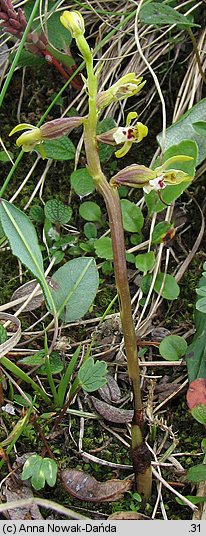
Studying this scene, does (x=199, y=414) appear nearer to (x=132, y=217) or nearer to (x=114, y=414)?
(x=114, y=414)

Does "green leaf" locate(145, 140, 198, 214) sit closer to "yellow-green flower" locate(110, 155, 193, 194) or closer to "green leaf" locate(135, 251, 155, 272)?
"green leaf" locate(135, 251, 155, 272)

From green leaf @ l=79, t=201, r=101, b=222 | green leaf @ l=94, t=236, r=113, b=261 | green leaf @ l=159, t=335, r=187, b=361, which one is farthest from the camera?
green leaf @ l=79, t=201, r=101, b=222

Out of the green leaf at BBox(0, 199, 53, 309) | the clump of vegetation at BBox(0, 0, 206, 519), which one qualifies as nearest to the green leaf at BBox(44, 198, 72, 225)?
the clump of vegetation at BBox(0, 0, 206, 519)

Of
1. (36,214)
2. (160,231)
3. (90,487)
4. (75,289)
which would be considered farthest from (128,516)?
(36,214)

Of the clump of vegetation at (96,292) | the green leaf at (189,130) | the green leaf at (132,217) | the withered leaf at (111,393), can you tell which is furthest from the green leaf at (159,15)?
the withered leaf at (111,393)

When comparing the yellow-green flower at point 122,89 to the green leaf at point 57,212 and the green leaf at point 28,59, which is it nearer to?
the green leaf at point 57,212

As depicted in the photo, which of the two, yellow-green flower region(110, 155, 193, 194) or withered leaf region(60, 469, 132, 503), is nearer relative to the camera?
yellow-green flower region(110, 155, 193, 194)

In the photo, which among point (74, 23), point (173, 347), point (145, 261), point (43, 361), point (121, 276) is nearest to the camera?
point (74, 23)
